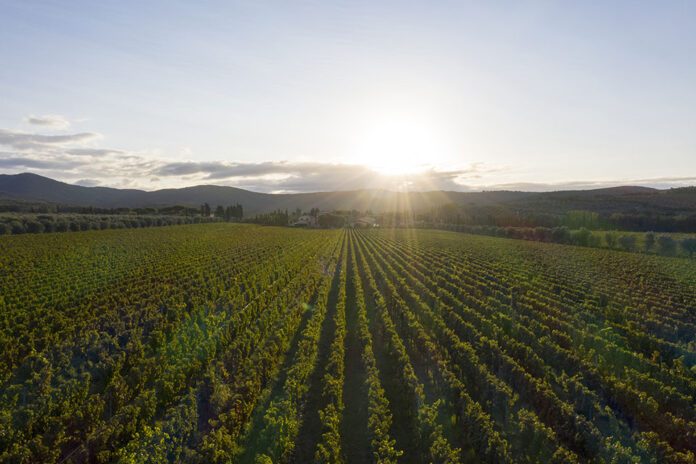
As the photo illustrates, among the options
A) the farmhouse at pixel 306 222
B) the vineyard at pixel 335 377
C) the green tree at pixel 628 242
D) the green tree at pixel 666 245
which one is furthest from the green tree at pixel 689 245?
the farmhouse at pixel 306 222

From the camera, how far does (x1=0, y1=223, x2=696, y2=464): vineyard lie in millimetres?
7527

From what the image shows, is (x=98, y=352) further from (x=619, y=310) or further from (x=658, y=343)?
(x=619, y=310)

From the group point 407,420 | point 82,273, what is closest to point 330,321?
point 407,420

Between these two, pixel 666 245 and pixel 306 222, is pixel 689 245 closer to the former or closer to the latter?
pixel 666 245

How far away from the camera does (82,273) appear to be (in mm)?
24281

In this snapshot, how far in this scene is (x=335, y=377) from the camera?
34.7 feet

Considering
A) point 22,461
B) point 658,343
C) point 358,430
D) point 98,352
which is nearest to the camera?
point 22,461

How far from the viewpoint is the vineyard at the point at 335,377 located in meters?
7.53

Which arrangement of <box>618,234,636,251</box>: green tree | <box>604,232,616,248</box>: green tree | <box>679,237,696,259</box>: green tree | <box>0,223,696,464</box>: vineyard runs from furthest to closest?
<box>604,232,616,248</box>: green tree → <box>618,234,636,251</box>: green tree → <box>679,237,696,259</box>: green tree → <box>0,223,696,464</box>: vineyard

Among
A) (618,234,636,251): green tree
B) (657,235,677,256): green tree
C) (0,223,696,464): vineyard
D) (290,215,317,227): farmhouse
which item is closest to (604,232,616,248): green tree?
(618,234,636,251): green tree

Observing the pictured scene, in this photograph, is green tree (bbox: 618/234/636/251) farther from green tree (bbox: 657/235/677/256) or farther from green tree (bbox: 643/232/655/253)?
green tree (bbox: 657/235/677/256)

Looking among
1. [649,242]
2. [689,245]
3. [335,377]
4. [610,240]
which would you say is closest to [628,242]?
[610,240]

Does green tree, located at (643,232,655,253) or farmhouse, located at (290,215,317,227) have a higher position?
farmhouse, located at (290,215,317,227)

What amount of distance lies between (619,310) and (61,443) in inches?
918
